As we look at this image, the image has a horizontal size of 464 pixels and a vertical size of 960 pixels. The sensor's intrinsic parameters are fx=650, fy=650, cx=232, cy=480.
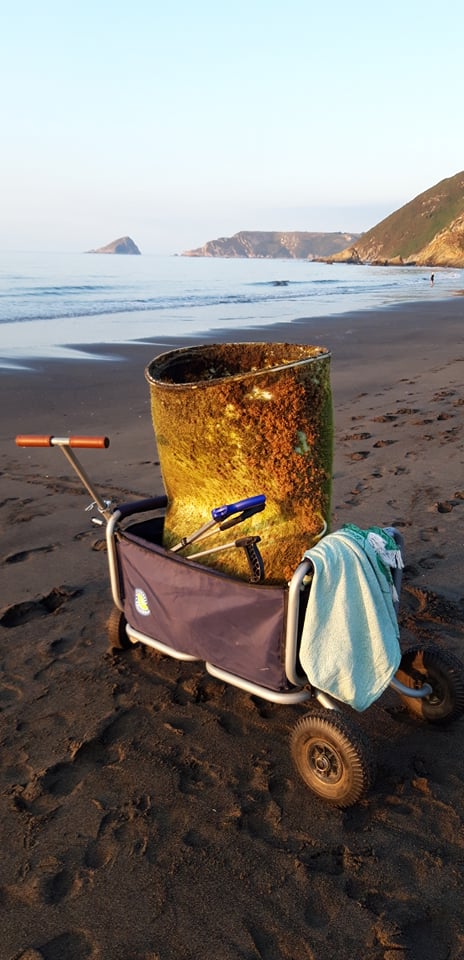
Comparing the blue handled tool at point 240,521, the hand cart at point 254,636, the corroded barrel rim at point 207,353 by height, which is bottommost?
the hand cart at point 254,636

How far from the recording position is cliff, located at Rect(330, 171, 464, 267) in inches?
5615

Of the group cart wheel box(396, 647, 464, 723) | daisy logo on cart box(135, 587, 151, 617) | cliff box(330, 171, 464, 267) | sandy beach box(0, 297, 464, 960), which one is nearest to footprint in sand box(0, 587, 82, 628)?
sandy beach box(0, 297, 464, 960)

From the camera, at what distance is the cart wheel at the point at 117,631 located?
3.39 metres

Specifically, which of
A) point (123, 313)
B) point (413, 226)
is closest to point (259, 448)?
point (123, 313)

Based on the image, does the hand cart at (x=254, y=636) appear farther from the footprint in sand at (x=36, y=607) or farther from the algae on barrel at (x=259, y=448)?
the footprint in sand at (x=36, y=607)

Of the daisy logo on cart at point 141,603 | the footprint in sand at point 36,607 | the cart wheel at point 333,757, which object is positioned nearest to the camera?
the cart wheel at point 333,757

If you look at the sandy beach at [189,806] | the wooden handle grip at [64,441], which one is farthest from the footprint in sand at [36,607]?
the wooden handle grip at [64,441]

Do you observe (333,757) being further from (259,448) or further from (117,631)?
(117,631)

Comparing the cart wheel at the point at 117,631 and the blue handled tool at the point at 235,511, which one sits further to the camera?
the cart wheel at the point at 117,631

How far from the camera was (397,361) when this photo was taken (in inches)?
491

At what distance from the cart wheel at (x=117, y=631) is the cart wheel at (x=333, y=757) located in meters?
1.21

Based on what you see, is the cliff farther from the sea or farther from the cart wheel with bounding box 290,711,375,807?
the cart wheel with bounding box 290,711,375,807

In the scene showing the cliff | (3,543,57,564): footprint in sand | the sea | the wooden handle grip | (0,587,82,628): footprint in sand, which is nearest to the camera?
the wooden handle grip

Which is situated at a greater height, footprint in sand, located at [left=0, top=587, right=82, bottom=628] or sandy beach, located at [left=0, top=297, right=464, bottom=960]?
footprint in sand, located at [left=0, top=587, right=82, bottom=628]
